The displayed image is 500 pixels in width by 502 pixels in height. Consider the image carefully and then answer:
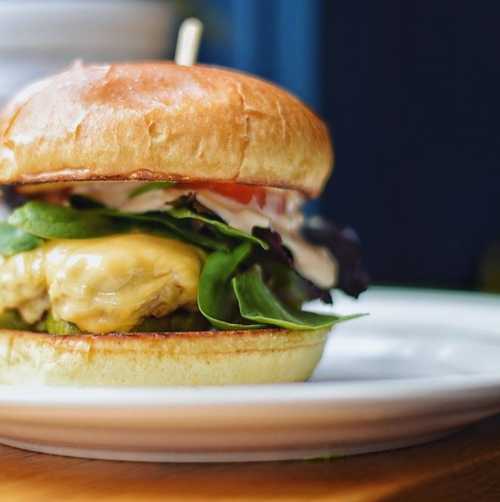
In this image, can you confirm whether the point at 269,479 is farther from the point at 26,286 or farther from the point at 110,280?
the point at 26,286

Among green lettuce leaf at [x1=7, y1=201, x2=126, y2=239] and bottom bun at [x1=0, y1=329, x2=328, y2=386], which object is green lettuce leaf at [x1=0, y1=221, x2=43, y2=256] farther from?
bottom bun at [x1=0, y1=329, x2=328, y2=386]

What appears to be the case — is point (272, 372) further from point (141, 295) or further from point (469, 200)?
point (469, 200)

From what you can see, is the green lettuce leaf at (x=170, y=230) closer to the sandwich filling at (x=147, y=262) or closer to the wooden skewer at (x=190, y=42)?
the sandwich filling at (x=147, y=262)

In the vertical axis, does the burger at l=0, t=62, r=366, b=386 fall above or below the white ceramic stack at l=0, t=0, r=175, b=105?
above

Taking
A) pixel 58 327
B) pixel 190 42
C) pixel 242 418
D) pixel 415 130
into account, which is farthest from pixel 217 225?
pixel 415 130

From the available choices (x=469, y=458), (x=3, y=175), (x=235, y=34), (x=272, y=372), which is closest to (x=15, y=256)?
(x=3, y=175)

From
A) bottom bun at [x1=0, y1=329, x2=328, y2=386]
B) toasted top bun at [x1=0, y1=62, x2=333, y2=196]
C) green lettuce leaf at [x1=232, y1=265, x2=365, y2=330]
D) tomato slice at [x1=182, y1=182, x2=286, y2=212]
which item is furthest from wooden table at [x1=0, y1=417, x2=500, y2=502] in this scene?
tomato slice at [x1=182, y1=182, x2=286, y2=212]
